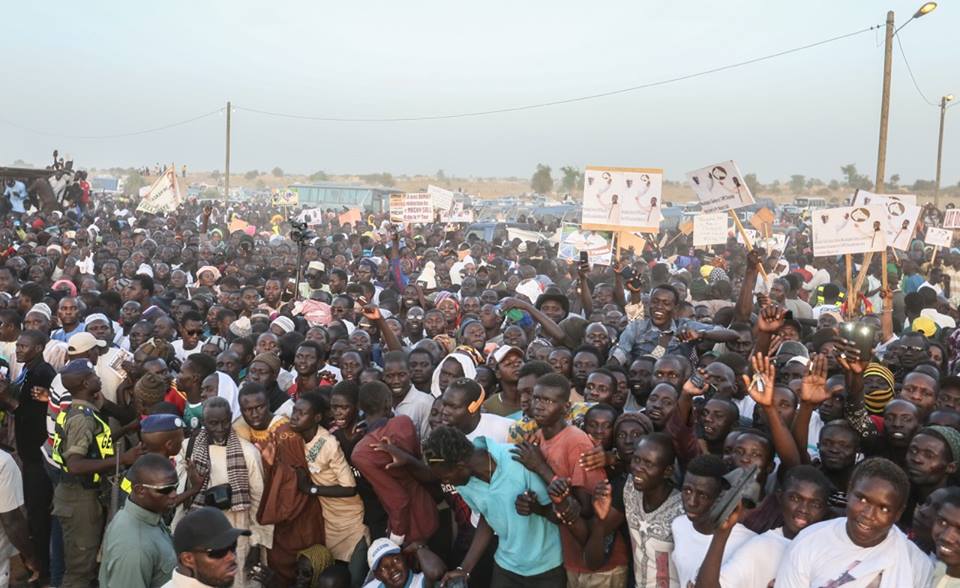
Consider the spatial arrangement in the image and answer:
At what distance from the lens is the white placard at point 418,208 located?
16.3 meters

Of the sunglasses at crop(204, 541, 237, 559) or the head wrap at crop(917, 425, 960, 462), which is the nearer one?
the sunglasses at crop(204, 541, 237, 559)

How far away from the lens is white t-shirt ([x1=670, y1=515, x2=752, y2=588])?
3.70 m

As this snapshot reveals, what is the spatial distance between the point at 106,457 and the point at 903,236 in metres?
9.08

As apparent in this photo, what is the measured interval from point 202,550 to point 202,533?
2.6 inches

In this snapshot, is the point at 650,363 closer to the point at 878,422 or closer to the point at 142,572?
the point at 878,422

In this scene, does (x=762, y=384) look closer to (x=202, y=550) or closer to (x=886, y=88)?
(x=202, y=550)

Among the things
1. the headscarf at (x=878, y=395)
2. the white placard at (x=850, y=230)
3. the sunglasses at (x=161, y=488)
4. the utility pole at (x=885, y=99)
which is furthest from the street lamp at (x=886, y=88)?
the sunglasses at (x=161, y=488)

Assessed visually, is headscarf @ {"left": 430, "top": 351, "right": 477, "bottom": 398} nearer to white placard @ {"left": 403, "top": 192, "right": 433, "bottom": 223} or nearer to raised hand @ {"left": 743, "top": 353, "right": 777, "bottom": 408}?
raised hand @ {"left": 743, "top": 353, "right": 777, "bottom": 408}

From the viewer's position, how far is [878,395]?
5.30 m

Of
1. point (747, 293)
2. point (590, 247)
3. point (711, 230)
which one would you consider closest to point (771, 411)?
point (747, 293)

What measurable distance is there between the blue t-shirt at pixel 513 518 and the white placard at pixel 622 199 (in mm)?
6432

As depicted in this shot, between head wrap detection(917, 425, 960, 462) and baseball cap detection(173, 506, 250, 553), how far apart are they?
324 centimetres

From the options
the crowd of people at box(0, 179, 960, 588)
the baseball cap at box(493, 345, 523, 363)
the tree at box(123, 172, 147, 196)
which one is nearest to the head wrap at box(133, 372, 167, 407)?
the crowd of people at box(0, 179, 960, 588)

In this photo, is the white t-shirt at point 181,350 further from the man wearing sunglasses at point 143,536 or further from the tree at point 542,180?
the tree at point 542,180
